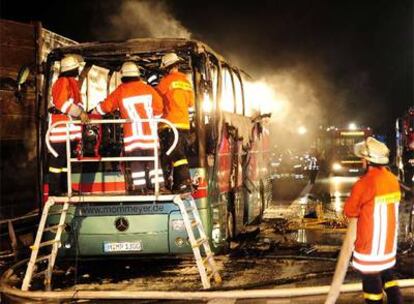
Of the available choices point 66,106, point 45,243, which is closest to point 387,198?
point 66,106

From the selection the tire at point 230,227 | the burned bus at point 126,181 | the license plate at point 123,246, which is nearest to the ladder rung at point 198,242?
the burned bus at point 126,181

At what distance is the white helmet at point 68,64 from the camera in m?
7.65

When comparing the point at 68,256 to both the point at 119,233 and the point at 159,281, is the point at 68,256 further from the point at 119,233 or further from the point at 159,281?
the point at 159,281

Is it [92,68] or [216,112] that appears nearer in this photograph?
[216,112]

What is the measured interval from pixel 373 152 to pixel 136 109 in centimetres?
336

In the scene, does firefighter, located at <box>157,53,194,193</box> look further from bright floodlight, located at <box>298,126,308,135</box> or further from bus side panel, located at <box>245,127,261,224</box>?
bright floodlight, located at <box>298,126,308,135</box>

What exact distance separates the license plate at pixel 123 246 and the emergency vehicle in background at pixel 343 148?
23.0 m

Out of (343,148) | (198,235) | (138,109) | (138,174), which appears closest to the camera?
(138,109)

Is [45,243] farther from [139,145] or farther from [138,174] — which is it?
[139,145]

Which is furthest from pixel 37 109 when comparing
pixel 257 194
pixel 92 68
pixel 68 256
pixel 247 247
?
pixel 257 194

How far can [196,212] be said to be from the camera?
290 inches

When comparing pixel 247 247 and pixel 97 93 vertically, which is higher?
pixel 97 93

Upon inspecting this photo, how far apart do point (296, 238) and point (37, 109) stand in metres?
5.32

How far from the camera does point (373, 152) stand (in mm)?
5242
